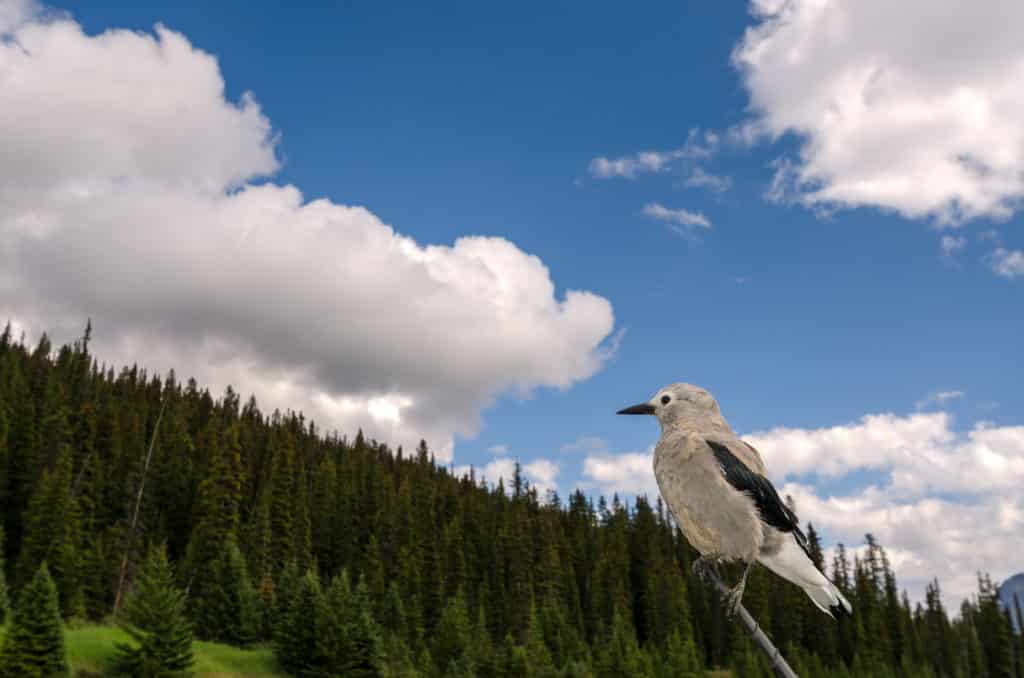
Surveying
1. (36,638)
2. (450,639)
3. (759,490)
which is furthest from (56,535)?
(759,490)

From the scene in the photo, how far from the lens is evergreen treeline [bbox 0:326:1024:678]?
74.1 m

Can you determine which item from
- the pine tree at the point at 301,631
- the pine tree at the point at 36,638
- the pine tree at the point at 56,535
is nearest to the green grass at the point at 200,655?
the pine tree at the point at 301,631

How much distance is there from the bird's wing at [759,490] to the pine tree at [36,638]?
60738 mm

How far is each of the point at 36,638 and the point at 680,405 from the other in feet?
203

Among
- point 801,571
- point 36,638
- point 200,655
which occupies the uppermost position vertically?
point 36,638

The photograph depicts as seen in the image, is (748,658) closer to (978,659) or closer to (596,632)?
(596,632)

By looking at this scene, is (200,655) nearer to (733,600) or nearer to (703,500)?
(703,500)

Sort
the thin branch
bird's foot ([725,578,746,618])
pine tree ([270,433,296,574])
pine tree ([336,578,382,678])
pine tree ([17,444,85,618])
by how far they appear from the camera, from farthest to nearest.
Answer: pine tree ([270,433,296,574]) → pine tree ([17,444,85,618]) → pine tree ([336,578,382,678]) → bird's foot ([725,578,746,618]) → the thin branch

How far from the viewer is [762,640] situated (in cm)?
238

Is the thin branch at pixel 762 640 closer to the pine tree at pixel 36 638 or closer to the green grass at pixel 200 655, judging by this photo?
the pine tree at pixel 36 638

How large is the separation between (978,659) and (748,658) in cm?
5200

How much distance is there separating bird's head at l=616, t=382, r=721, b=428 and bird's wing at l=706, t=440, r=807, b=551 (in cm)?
17

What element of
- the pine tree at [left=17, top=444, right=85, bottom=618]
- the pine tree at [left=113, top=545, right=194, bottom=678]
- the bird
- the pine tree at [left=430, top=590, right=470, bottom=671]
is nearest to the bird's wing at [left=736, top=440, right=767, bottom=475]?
the bird

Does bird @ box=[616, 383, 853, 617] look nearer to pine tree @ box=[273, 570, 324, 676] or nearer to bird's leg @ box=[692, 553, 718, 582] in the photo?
bird's leg @ box=[692, 553, 718, 582]
